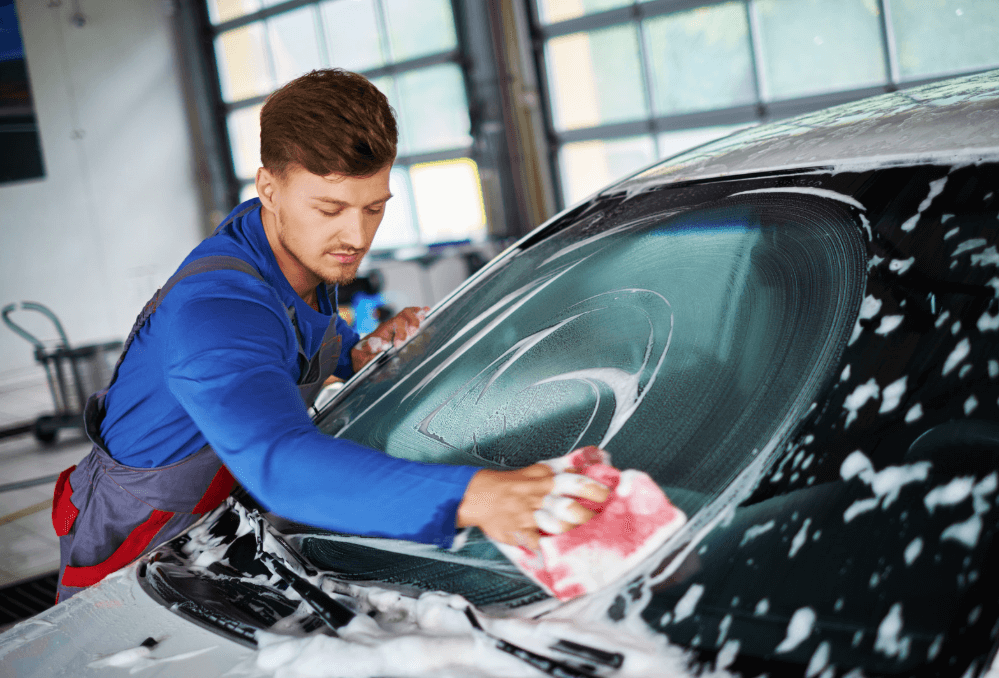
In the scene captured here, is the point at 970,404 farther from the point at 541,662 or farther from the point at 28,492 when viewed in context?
the point at 28,492

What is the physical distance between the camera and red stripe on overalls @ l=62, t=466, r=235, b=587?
4.43 feet

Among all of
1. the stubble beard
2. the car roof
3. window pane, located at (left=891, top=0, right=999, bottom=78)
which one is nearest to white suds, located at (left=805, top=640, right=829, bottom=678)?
the car roof

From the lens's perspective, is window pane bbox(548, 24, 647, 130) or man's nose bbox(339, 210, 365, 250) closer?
man's nose bbox(339, 210, 365, 250)

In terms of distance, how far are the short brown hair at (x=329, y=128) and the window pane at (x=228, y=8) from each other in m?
8.78

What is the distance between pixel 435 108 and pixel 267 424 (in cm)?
705

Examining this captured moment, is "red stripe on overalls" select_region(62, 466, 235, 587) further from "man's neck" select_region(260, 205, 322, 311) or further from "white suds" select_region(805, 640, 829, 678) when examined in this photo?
"white suds" select_region(805, 640, 829, 678)

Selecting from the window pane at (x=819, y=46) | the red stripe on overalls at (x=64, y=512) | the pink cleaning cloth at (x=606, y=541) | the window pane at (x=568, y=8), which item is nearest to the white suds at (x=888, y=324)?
the pink cleaning cloth at (x=606, y=541)

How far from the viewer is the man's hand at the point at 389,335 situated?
152 centimetres

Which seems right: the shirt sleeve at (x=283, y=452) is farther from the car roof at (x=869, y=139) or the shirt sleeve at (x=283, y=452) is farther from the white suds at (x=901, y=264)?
the car roof at (x=869, y=139)

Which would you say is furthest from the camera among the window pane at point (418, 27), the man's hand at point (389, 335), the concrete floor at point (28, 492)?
the window pane at point (418, 27)

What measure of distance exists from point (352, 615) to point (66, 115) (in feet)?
32.3

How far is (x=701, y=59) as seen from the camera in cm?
554

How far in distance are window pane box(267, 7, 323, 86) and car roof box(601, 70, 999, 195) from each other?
300 inches

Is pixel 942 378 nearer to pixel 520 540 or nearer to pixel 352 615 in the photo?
pixel 520 540
